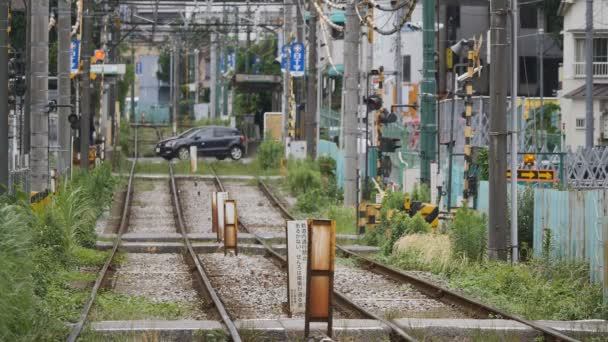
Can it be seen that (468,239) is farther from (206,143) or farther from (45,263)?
(206,143)

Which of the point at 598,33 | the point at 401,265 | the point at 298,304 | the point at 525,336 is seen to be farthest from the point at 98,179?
the point at 598,33

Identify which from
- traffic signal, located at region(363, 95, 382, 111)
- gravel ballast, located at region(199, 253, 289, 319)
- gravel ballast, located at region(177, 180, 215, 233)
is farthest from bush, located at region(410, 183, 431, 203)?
gravel ballast, located at region(199, 253, 289, 319)

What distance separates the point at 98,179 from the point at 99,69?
11.9 m

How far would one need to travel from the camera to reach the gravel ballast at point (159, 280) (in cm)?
1536

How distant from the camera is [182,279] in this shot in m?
18.0

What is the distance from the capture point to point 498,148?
58.0 ft

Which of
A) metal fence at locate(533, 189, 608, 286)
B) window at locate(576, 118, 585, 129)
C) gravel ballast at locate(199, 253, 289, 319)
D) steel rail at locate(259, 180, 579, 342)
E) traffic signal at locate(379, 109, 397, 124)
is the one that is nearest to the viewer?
steel rail at locate(259, 180, 579, 342)

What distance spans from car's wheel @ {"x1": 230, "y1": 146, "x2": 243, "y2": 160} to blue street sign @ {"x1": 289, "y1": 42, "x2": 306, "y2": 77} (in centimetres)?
1061

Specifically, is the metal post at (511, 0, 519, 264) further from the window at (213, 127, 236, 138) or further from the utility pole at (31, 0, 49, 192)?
the window at (213, 127, 236, 138)

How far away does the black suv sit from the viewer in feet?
173

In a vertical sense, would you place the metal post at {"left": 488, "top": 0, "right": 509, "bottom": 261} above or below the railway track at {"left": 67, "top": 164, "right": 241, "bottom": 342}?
above

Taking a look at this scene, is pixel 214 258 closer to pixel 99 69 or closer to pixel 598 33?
pixel 99 69

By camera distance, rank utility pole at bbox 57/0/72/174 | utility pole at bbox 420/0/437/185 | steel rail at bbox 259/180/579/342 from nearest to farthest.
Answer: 1. steel rail at bbox 259/180/579/342
2. utility pole at bbox 420/0/437/185
3. utility pole at bbox 57/0/72/174

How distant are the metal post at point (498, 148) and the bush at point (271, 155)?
97.3 feet
